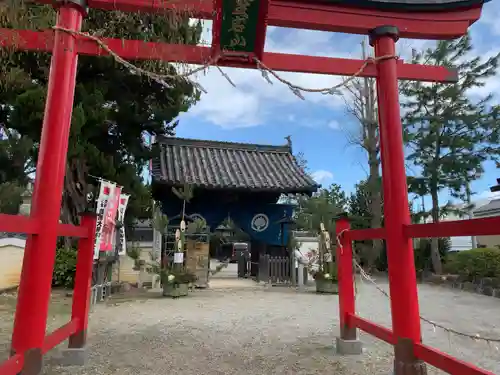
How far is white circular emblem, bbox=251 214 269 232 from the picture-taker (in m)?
12.9

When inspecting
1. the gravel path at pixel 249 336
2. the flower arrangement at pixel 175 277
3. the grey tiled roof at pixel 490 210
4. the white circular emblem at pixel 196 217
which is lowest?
the gravel path at pixel 249 336

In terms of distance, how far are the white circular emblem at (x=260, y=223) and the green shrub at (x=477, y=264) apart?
6199 millimetres

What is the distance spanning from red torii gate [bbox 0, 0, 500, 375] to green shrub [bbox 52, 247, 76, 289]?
6.85 meters

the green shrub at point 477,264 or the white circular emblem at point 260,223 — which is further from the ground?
the white circular emblem at point 260,223

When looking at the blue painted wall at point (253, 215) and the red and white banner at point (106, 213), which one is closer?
the red and white banner at point (106, 213)

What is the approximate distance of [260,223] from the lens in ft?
42.3

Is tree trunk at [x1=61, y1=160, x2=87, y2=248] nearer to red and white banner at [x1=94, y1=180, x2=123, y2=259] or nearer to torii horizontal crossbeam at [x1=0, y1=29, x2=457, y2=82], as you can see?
red and white banner at [x1=94, y1=180, x2=123, y2=259]

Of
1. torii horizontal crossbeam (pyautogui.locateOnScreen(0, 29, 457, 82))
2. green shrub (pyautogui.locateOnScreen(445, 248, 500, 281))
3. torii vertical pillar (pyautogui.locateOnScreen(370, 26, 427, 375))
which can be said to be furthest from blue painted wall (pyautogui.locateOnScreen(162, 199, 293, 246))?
torii vertical pillar (pyautogui.locateOnScreen(370, 26, 427, 375))

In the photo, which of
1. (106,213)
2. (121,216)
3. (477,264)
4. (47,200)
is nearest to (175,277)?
(121,216)

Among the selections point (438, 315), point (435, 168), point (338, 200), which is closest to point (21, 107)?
point (438, 315)

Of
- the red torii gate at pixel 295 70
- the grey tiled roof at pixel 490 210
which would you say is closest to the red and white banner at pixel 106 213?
the red torii gate at pixel 295 70

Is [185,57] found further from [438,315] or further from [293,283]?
[293,283]

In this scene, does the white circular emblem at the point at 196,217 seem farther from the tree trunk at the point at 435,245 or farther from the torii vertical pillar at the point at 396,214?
the torii vertical pillar at the point at 396,214

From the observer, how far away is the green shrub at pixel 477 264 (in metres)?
10.8
